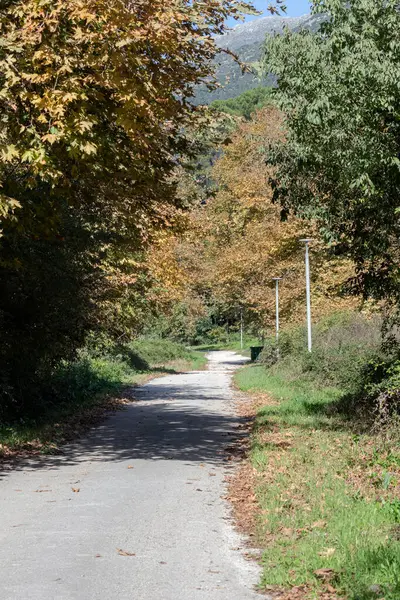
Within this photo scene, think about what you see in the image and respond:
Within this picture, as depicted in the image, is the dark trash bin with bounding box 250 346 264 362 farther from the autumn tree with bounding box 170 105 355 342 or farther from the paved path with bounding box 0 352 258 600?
the paved path with bounding box 0 352 258 600

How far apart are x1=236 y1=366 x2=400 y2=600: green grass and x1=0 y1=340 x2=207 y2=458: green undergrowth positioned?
426cm

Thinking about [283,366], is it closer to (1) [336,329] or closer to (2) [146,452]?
(1) [336,329]

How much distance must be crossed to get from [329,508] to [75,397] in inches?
656

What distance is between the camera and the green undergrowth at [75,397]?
16.1 meters

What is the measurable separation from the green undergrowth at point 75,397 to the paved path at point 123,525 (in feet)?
3.01

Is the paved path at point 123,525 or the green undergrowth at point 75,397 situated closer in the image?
the paved path at point 123,525

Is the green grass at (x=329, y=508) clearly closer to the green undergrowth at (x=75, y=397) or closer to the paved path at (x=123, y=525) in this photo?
the paved path at (x=123, y=525)

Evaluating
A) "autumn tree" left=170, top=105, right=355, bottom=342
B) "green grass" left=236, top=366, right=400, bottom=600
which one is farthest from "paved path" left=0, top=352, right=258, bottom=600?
"autumn tree" left=170, top=105, right=355, bottom=342

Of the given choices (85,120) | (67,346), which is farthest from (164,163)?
(67,346)

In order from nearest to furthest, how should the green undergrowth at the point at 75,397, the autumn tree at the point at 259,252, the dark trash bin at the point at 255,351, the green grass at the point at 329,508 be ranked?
the green grass at the point at 329,508, the green undergrowth at the point at 75,397, the autumn tree at the point at 259,252, the dark trash bin at the point at 255,351

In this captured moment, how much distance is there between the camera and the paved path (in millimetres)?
6520

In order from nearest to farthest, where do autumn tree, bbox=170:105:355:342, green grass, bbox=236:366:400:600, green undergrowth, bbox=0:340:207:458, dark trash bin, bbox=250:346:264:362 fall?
1. green grass, bbox=236:366:400:600
2. green undergrowth, bbox=0:340:207:458
3. autumn tree, bbox=170:105:355:342
4. dark trash bin, bbox=250:346:264:362

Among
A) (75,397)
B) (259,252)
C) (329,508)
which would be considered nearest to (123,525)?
(329,508)

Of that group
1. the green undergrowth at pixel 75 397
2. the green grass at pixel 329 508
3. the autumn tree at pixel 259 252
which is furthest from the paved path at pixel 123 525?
the autumn tree at pixel 259 252
